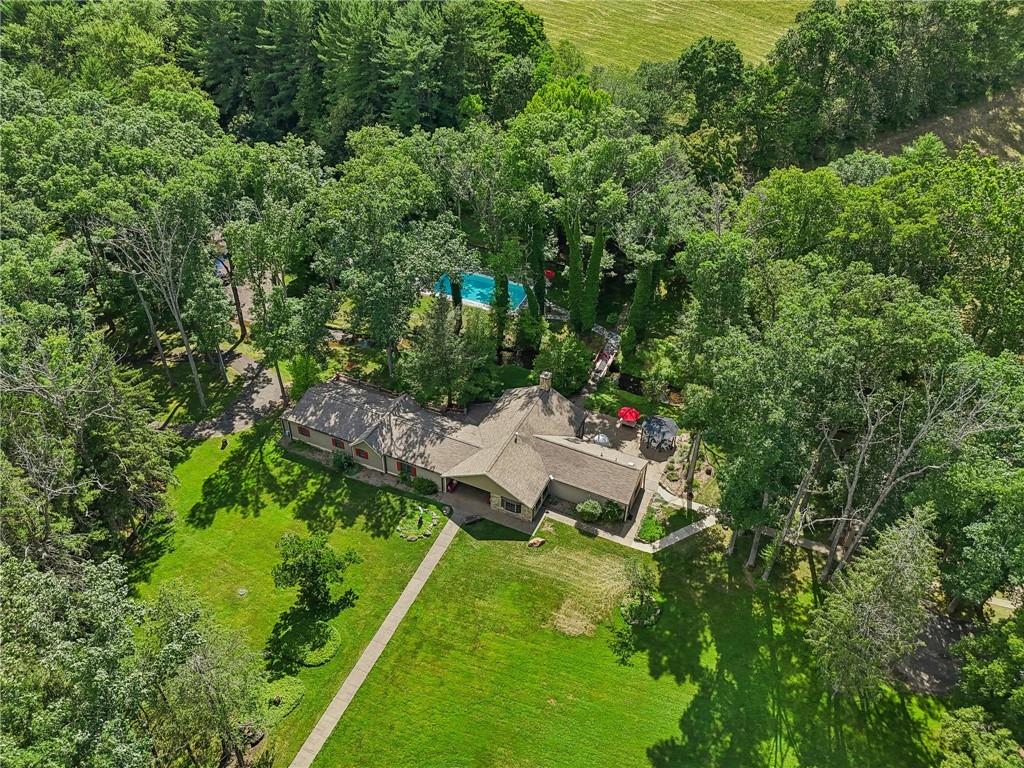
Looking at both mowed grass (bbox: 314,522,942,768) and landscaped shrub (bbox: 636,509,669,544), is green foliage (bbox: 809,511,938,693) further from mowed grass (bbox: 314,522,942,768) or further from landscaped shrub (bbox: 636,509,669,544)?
landscaped shrub (bbox: 636,509,669,544)

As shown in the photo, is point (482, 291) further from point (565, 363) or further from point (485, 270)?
point (565, 363)

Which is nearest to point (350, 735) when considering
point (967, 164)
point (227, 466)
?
point (227, 466)

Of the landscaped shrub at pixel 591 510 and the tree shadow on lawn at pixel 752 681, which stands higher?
the landscaped shrub at pixel 591 510

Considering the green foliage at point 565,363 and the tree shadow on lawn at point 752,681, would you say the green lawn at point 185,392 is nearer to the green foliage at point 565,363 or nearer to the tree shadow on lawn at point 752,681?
the green foliage at point 565,363

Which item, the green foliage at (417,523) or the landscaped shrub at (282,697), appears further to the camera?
the green foliage at (417,523)

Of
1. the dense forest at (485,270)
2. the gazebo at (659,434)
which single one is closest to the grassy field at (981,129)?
the dense forest at (485,270)

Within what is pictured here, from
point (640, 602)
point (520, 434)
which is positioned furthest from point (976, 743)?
point (520, 434)
